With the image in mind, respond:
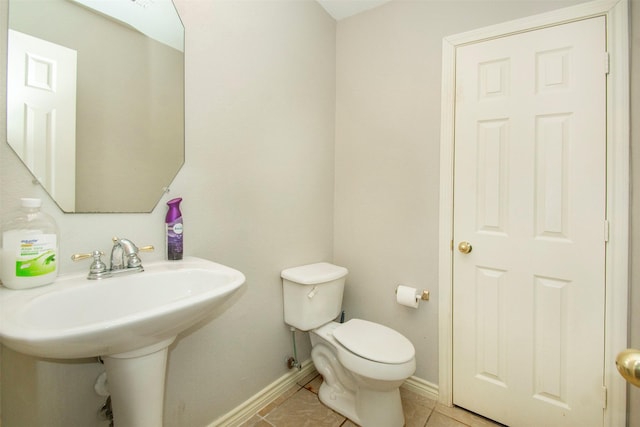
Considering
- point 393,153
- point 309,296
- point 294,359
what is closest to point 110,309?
point 309,296

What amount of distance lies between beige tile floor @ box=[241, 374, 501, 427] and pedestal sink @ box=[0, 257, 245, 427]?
77 cm

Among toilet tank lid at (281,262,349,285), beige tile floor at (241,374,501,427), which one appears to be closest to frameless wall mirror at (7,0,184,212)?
toilet tank lid at (281,262,349,285)

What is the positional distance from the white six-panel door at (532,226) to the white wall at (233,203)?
91 cm

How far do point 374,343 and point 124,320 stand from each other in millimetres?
1138

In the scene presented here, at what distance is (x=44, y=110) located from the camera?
2.87 feet

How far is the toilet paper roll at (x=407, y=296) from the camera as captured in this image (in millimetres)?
1654

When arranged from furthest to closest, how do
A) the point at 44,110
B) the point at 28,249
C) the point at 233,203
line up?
1. the point at 233,203
2. the point at 44,110
3. the point at 28,249

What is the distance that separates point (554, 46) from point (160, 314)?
1.93 metres

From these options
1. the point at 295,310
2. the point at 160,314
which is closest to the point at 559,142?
the point at 295,310

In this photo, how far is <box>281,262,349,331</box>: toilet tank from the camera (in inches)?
62.5

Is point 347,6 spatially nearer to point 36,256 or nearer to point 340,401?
→ point 36,256

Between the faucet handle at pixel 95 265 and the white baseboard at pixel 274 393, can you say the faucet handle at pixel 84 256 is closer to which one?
the faucet handle at pixel 95 265

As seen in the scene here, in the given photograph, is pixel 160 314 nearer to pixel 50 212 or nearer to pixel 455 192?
pixel 50 212

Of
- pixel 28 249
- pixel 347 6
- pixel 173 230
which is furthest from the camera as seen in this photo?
pixel 347 6
